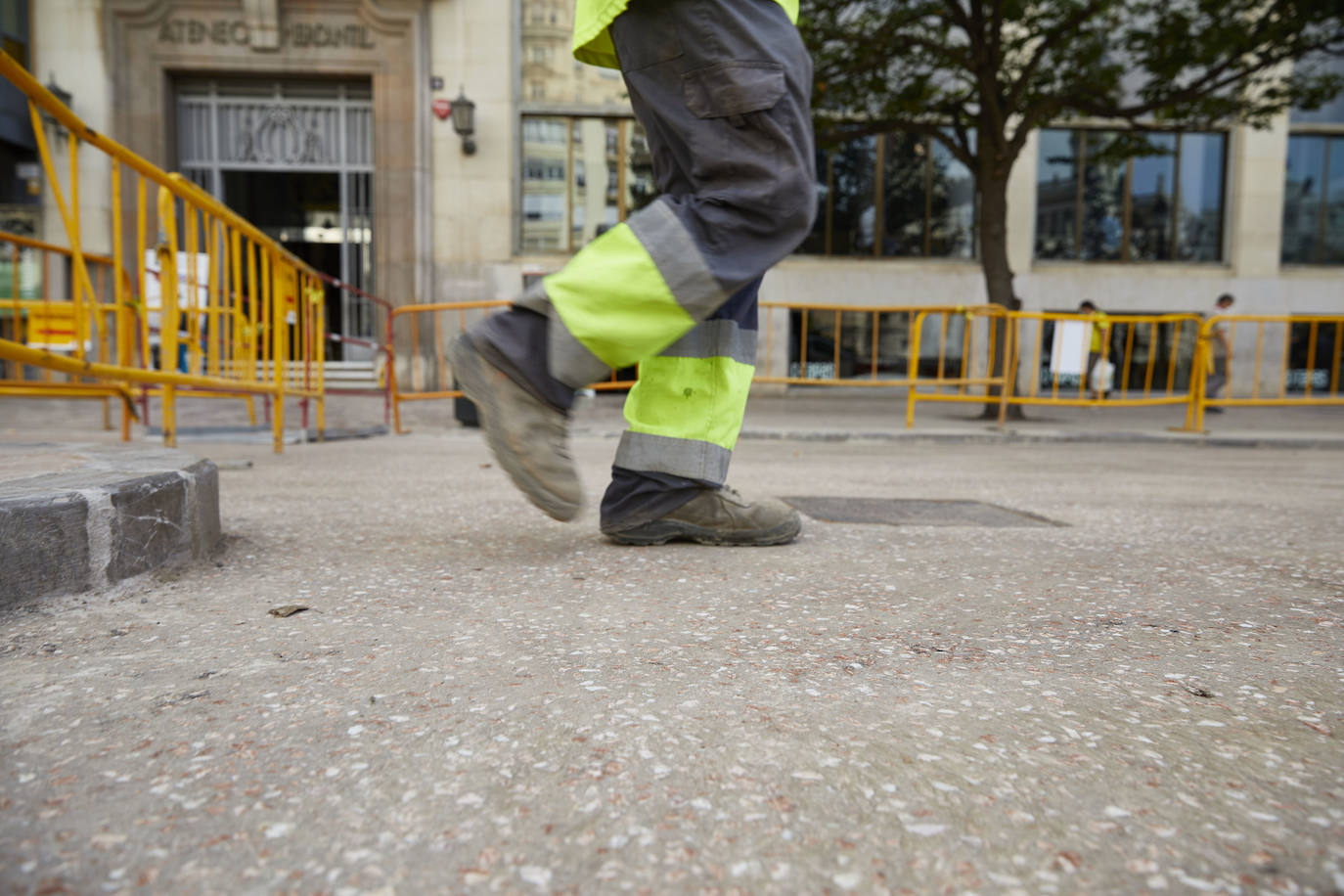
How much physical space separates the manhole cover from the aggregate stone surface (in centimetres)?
63

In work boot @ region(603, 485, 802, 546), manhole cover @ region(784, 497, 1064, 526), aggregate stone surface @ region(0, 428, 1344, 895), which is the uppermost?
work boot @ region(603, 485, 802, 546)

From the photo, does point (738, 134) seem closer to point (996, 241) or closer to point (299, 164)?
point (996, 241)

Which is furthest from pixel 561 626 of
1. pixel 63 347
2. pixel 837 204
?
pixel 837 204

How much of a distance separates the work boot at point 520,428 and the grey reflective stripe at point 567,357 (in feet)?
0.27

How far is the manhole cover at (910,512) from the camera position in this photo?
112 inches

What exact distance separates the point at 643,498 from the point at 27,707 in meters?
1.32

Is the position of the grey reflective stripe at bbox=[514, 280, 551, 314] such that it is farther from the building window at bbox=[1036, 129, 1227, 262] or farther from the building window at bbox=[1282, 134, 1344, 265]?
the building window at bbox=[1282, 134, 1344, 265]

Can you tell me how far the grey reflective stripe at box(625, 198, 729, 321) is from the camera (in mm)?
1770

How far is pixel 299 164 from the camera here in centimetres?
1416

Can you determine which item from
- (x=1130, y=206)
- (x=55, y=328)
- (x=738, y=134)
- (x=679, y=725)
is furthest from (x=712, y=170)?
(x=1130, y=206)

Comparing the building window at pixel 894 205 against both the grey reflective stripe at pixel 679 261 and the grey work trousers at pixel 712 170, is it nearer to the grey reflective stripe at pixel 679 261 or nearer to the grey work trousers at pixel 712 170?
the grey work trousers at pixel 712 170

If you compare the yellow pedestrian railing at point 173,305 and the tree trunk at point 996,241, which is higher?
→ the tree trunk at point 996,241

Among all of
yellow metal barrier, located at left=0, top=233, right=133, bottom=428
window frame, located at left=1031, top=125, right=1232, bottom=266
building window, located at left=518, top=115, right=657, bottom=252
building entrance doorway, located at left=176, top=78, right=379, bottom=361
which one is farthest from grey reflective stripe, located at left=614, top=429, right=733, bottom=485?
window frame, located at left=1031, top=125, right=1232, bottom=266

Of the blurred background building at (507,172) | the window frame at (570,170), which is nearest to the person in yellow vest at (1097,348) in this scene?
the blurred background building at (507,172)
